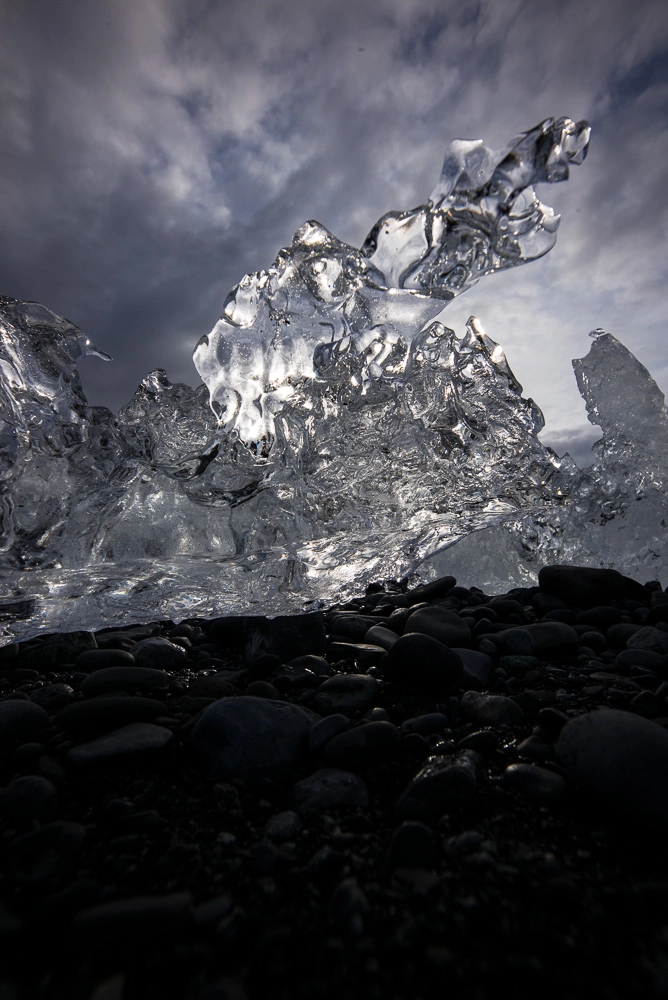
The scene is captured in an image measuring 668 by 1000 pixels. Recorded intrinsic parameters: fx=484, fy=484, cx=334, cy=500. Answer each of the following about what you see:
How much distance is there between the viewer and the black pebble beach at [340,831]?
795 millimetres

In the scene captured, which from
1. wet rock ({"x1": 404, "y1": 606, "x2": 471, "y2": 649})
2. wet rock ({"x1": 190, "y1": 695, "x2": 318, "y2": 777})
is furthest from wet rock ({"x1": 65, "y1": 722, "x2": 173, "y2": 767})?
wet rock ({"x1": 404, "y1": 606, "x2": 471, "y2": 649})

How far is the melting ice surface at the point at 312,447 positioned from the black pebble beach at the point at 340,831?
746 mm

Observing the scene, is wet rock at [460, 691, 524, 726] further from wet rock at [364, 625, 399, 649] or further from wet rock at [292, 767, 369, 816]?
wet rock at [364, 625, 399, 649]

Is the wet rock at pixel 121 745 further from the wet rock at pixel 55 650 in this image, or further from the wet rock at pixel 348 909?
the wet rock at pixel 55 650

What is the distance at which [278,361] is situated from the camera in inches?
129

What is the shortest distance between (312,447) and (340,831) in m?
2.54

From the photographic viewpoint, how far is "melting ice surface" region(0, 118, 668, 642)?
269 cm

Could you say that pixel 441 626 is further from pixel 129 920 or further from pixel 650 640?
pixel 129 920

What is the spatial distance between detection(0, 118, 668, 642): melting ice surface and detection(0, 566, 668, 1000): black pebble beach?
0.75m

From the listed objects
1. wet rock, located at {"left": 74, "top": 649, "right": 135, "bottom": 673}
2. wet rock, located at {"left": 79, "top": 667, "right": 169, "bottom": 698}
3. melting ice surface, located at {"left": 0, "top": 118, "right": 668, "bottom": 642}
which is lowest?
wet rock, located at {"left": 79, "top": 667, "right": 169, "bottom": 698}

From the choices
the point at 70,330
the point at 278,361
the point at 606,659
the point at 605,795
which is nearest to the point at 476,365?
the point at 278,361

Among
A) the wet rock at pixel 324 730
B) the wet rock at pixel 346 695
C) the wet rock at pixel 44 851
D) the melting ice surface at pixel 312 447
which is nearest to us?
the wet rock at pixel 44 851

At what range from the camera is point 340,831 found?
3.82ft

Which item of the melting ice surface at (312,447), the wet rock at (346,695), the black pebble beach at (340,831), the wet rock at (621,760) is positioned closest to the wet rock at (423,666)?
the black pebble beach at (340,831)
